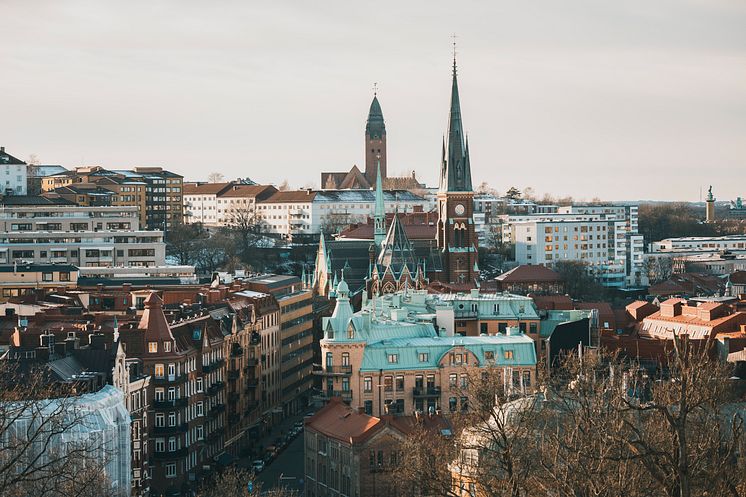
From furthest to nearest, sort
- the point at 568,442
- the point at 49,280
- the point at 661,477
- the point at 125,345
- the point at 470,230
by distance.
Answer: the point at 470,230 → the point at 49,280 → the point at 125,345 → the point at 568,442 → the point at 661,477

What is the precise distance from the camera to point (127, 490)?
8538cm

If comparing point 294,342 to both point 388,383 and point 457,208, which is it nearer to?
point 388,383

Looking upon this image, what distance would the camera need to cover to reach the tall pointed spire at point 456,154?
648 ft

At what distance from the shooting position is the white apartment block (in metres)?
184

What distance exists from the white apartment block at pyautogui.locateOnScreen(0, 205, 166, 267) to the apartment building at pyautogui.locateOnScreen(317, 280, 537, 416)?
3067 inches

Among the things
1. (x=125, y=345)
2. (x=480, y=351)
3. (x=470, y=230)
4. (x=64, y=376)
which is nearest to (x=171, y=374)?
(x=125, y=345)

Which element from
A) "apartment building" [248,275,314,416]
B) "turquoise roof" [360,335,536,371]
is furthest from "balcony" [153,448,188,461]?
"apartment building" [248,275,314,416]

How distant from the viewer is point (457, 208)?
198750mm

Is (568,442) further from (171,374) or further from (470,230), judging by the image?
(470,230)

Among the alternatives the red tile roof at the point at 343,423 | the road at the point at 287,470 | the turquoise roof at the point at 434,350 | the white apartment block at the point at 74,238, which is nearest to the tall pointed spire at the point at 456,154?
the white apartment block at the point at 74,238

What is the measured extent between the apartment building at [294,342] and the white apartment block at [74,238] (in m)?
34.5

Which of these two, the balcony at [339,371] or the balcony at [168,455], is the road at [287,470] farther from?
the balcony at [339,371]

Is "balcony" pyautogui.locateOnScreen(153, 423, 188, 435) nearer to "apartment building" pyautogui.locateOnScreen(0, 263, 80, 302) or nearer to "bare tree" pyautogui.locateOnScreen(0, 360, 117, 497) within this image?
"bare tree" pyautogui.locateOnScreen(0, 360, 117, 497)

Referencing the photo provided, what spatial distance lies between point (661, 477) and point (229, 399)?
64.7m
